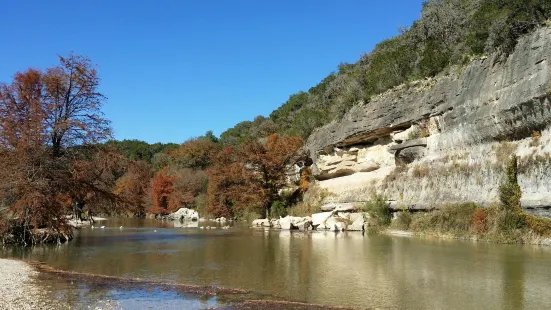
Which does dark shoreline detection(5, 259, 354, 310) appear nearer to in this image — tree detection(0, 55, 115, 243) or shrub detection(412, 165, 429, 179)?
tree detection(0, 55, 115, 243)

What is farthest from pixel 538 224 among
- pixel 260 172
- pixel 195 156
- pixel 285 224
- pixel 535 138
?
pixel 195 156

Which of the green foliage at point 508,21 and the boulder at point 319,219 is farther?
the boulder at point 319,219

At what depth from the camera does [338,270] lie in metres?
14.2

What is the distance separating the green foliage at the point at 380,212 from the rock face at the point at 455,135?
0.84 metres

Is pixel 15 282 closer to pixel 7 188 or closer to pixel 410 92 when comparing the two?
→ pixel 7 188

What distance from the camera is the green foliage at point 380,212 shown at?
30.5m

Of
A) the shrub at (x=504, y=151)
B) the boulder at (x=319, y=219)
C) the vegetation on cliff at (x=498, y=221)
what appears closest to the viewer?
the vegetation on cliff at (x=498, y=221)

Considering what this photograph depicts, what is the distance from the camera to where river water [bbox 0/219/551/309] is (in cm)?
1013

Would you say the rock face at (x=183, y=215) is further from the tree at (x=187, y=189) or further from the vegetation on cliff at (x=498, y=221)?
the vegetation on cliff at (x=498, y=221)

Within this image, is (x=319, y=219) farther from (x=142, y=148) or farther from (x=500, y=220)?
(x=142, y=148)

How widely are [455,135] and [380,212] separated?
7416 mm

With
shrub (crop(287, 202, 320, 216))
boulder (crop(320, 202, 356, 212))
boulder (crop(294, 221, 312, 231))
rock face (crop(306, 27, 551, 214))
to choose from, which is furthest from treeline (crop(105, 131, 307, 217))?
boulder (crop(294, 221, 312, 231))

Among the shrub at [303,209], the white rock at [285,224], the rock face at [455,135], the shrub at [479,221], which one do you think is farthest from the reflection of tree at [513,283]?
the shrub at [303,209]

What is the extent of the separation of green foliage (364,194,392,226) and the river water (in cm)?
755
